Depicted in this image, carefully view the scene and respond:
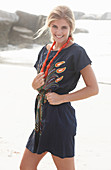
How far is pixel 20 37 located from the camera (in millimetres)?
16328

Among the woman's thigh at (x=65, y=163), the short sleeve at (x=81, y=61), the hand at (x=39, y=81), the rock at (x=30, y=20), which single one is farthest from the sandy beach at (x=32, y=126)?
the rock at (x=30, y=20)

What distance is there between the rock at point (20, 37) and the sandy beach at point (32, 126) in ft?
35.6

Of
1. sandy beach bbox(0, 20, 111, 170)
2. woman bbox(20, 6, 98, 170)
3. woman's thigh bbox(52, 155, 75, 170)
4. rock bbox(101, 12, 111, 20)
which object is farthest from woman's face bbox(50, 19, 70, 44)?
rock bbox(101, 12, 111, 20)

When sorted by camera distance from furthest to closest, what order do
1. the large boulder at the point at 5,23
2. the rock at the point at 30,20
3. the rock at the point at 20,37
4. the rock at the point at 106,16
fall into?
the rock at the point at 106,16, the rock at the point at 30,20, the rock at the point at 20,37, the large boulder at the point at 5,23

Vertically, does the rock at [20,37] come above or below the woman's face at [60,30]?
above

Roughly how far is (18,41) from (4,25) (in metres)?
1.52

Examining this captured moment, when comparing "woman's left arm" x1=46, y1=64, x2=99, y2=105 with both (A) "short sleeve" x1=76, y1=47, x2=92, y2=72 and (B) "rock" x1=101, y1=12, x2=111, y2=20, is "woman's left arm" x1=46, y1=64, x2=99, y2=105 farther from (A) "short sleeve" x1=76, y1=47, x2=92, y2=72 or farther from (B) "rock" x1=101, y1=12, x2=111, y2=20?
(B) "rock" x1=101, y1=12, x2=111, y2=20

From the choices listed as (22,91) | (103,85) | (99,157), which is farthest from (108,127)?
(103,85)

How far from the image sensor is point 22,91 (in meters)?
5.31

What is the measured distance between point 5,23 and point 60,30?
14.3 m

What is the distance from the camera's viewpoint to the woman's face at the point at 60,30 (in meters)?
1.43

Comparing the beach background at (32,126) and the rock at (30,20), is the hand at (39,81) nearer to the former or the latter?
the beach background at (32,126)

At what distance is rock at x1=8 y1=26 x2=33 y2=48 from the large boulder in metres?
0.42

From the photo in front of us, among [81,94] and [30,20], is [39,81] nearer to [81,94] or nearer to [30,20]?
[81,94]
